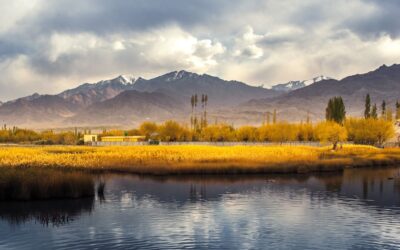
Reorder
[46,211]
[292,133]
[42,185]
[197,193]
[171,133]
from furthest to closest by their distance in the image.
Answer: [171,133]
[292,133]
[197,193]
[42,185]
[46,211]

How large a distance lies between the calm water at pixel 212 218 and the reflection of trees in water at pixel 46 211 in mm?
61

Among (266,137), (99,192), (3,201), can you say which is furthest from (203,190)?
(266,137)

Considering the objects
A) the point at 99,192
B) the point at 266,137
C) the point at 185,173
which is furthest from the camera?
the point at 266,137

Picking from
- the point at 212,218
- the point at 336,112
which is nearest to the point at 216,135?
the point at 336,112

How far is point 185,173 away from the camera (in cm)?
5569

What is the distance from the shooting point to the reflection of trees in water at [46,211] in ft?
98.1

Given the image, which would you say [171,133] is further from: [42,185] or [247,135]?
[42,185]

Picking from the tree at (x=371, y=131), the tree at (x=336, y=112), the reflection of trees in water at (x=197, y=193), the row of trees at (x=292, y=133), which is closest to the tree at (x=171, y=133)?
the row of trees at (x=292, y=133)

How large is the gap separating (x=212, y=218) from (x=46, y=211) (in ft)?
36.6

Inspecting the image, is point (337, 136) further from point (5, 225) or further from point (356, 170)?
point (5, 225)

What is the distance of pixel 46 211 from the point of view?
32281 mm

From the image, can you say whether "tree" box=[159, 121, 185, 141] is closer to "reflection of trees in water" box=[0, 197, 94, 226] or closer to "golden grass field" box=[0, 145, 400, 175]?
"golden grass field" box=[0, 145, 400, 175]

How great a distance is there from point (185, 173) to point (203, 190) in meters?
12.7

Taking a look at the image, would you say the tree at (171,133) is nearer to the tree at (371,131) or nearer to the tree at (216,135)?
the tree at (216,135)
